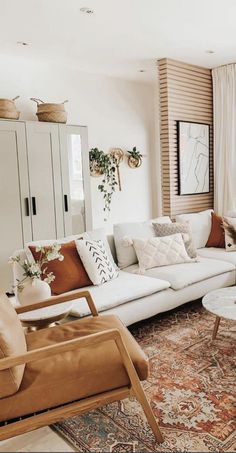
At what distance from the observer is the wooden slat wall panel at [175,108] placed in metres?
4.93

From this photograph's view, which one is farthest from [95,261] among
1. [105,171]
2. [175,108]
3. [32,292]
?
[175,108]

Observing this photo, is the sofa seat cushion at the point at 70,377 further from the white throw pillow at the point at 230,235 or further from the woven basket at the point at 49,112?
the woven basket at the point at 49,112

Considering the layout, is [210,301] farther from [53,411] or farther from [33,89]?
[33,89]

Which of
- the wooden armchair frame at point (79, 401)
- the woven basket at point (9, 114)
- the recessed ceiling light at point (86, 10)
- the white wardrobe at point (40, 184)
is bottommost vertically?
the wooden armchair frame at point (79, 401)

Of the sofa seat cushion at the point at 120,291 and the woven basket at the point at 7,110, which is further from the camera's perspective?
the woven basket at the point at 7,110

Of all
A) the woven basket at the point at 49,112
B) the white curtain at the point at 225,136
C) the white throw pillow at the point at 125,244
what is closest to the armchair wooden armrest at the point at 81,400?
the white throw pillow at the point at 125,244

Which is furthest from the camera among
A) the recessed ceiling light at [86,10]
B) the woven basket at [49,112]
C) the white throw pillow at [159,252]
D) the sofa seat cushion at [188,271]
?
the woven basket at [49,112]

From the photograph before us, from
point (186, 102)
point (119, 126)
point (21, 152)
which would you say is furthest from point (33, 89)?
point (186, 102)

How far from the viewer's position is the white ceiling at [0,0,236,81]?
329cm

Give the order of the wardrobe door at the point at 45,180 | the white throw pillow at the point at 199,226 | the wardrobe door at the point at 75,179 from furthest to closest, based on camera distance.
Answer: the wardrobe door at the point at 75,179 → the wardrobe door at the point at 45,180 → the white throw pillow at the point at 199,226

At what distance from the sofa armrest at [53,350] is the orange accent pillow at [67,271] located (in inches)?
47.7

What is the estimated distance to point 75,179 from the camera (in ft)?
15.7

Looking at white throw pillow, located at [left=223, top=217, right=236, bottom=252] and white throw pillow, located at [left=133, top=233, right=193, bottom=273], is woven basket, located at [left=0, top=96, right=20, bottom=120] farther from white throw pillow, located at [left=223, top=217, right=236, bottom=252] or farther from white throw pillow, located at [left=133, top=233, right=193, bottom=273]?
white throw pillow, located at [left=223, top=217, right=236, bottom=252]

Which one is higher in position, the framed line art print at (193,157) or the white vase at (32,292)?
the framed line art print at (193,157)
